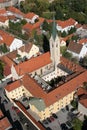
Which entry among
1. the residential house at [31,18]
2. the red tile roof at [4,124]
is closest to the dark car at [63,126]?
the red tile roof at [4,124]

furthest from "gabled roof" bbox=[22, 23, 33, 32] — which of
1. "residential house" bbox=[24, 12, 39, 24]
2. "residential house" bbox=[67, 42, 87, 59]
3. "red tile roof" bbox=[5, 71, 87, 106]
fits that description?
"red tile roof" bbox=[5, 71, 87, 106]

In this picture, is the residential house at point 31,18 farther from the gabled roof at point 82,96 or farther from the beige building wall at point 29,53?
the gabled roof at point 82,96

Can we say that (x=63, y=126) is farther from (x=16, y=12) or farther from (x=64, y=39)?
(x=16, y=12)

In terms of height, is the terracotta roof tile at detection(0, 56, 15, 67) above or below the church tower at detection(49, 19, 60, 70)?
below

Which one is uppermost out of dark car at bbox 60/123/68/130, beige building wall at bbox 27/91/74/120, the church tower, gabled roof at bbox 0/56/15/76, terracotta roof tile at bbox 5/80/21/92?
the church tower

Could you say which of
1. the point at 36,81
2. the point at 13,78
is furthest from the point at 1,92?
the point at 36,81

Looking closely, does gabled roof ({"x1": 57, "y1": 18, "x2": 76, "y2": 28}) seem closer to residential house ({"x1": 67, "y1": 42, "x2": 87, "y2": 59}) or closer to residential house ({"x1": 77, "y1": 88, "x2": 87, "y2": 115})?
residential house ({"x1": 67, "y1": 42, "x2": 87, "y2": 59})

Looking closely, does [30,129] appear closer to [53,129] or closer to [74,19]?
[53,129]

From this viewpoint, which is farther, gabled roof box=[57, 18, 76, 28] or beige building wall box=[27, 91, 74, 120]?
gabled roof box=[57, 18, 76, 28]
